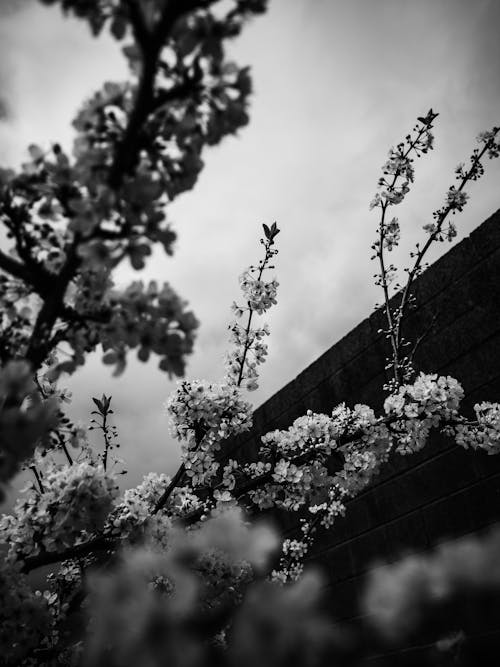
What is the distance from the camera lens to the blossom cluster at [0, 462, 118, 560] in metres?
2.44

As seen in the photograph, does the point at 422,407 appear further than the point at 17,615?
Yes

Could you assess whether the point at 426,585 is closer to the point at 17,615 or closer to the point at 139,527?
the point at 139,527

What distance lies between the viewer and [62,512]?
2.46 metres

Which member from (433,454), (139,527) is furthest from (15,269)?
(433,454)

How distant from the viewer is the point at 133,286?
1.90 meters

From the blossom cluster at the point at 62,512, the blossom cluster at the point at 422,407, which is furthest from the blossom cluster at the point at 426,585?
the blossom cluster at the point at 422,407

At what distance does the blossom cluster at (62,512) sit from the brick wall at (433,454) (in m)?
2.93

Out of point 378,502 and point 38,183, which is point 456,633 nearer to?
point 38,183

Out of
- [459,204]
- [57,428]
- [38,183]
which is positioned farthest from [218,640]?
[459,204]

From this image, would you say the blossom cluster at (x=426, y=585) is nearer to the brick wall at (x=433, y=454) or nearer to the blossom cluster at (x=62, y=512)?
the blossom cluster at (x=62, y=512)

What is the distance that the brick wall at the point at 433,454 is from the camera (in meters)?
3.72

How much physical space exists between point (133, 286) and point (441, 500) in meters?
3.45

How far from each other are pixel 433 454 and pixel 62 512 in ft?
10.6

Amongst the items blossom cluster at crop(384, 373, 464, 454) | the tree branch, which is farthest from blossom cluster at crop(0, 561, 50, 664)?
blossom cluster at crop(384, 373, 464, 454)
